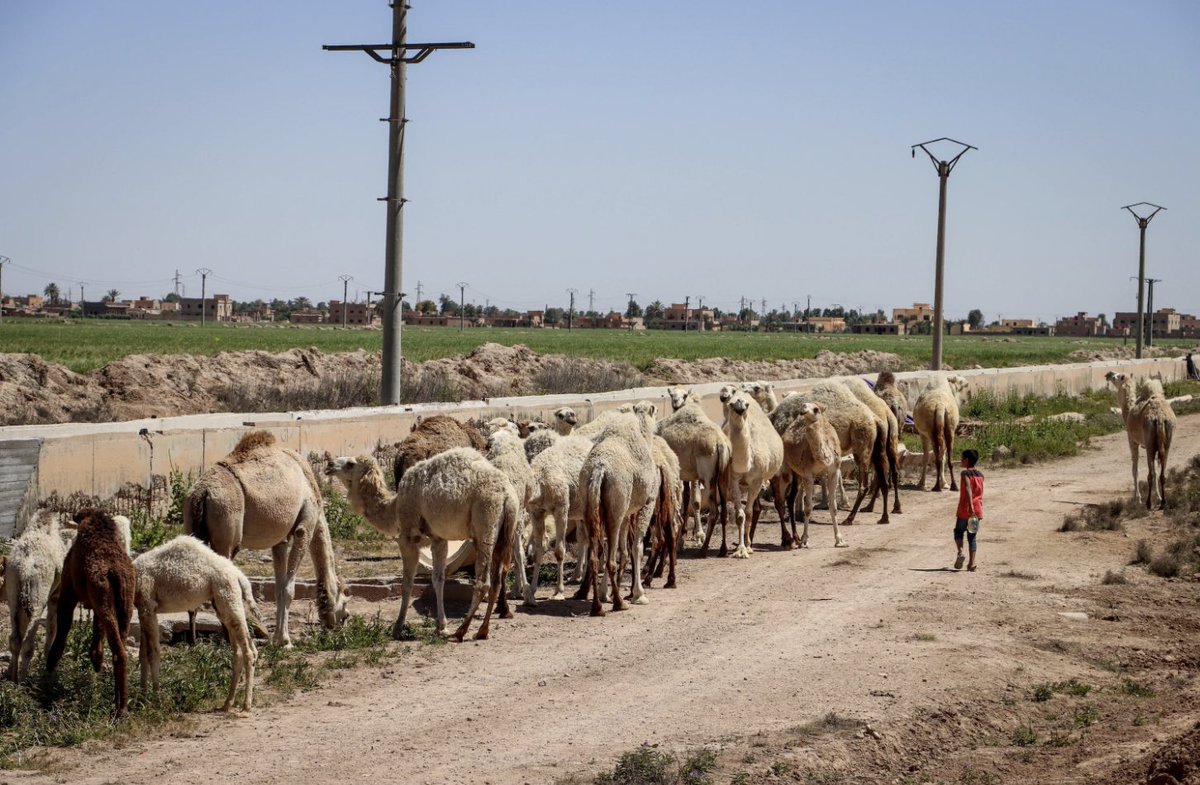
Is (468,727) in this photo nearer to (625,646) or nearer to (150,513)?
(625,646)

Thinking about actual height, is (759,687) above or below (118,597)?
below

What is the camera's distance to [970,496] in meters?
16.1

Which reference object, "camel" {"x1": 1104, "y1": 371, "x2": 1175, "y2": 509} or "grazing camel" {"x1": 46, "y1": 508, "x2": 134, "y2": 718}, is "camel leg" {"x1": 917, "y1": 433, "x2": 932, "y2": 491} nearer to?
"camel" {"x1": 1104, "y1": 371, "x2": 1175, "y2": 509}

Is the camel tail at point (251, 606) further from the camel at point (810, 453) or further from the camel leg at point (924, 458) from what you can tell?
the camel leg at point (924, 458)

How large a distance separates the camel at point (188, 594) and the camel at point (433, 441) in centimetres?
438

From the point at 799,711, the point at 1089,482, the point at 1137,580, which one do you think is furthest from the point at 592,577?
the point at 1089,482

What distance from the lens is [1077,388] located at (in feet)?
152

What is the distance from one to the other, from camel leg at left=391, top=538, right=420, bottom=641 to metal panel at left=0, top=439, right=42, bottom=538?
186 inches

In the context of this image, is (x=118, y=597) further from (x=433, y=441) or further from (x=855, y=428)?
(x=855, y=428)

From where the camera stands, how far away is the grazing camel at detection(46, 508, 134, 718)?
30.6 feet

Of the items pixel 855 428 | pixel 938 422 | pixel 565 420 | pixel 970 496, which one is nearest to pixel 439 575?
pixel 565 420

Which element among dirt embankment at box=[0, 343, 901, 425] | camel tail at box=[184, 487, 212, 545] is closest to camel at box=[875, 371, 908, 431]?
dirt embankment at box=[0, 343, 901, 425]

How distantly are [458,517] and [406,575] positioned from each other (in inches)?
31.2

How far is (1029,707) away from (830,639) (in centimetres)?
214
